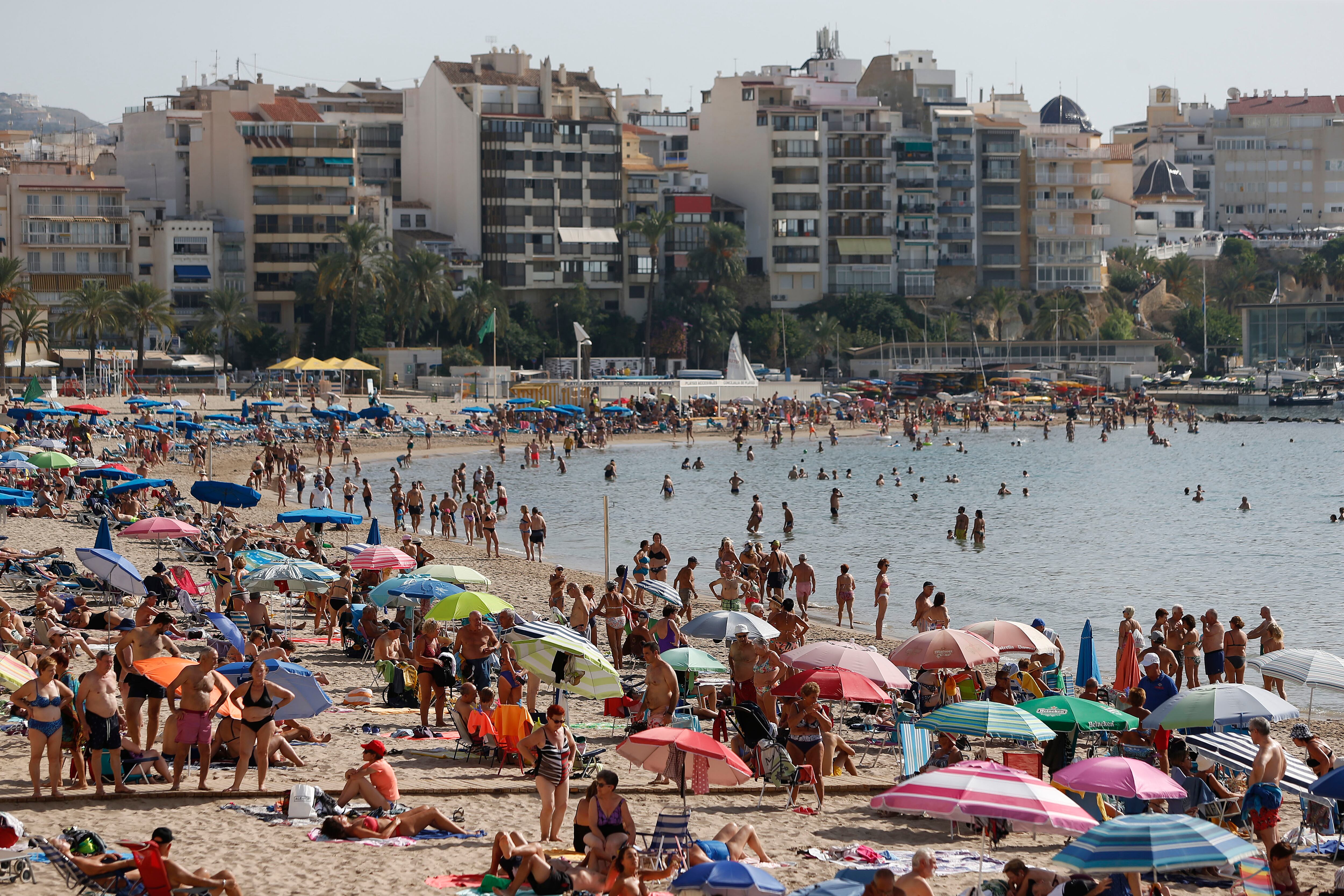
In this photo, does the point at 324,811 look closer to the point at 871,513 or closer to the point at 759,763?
the point at 759,763

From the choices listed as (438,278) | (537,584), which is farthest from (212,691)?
(438,278)

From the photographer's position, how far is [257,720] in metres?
11.2

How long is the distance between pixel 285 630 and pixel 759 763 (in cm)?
925

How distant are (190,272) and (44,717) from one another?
69.8 m

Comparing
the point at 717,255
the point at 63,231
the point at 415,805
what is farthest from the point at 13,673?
the point at 717,255

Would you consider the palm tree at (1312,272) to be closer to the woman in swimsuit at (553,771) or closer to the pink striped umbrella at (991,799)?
the pink striped umbrella at (991,799)

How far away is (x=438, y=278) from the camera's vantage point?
76.6 metres

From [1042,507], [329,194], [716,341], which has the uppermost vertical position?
[329,194]

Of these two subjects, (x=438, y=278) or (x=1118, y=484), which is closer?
(x=1118, y=484)

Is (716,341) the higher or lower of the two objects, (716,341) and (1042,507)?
the higher

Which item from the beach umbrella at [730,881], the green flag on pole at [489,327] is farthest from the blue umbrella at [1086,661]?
the green flag on pole at [489,327]

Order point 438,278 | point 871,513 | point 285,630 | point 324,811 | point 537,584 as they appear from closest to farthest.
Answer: point 324,811, point 285,630, point 537,584, point 871,513, point 438,278

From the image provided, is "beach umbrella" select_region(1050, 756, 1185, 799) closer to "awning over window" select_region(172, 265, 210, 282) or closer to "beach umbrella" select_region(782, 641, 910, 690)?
"beach umbrella" select_region(782, 641, 910, 690)

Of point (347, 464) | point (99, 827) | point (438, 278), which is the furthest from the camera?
point (438, 278)
